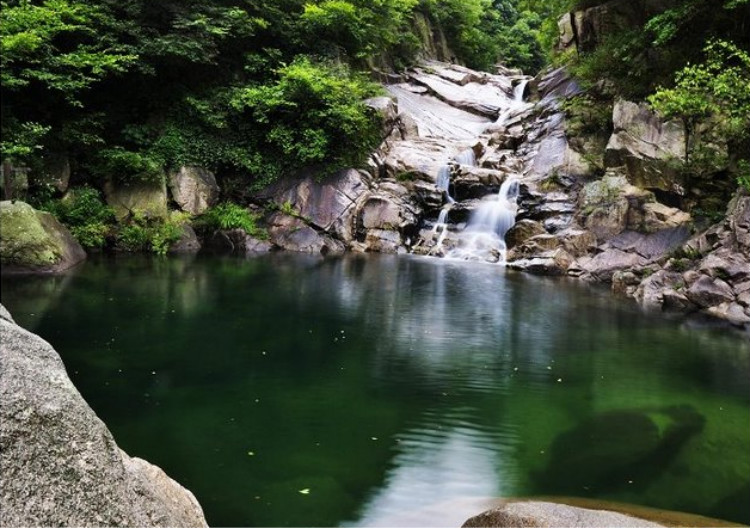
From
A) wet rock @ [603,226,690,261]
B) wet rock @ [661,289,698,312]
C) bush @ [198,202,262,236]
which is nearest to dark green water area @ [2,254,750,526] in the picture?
wet rock @ [661,289,698,312]

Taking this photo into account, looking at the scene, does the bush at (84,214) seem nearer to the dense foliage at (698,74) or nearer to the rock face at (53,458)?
the dense foliage at (698,74)

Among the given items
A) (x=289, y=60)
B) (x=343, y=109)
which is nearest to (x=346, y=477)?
(x=343, y=109)

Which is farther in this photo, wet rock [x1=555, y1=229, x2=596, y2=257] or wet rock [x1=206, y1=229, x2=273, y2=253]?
wet rock [x1=206, y1=229, x2=273, y2=253]

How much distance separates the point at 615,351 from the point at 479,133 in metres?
19.7

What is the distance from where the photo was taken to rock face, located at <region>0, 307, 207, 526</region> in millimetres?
1682

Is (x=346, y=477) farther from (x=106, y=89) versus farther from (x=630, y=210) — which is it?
(x=106, y=89)

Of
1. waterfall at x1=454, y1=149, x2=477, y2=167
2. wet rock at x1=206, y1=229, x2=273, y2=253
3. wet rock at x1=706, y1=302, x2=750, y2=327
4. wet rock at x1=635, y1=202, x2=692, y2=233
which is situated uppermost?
waterfall at x1=454, y1=149, x2=477, y2=167

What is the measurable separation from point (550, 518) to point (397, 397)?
3.32 m

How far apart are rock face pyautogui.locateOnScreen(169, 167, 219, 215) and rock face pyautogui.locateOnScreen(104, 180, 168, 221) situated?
75cm

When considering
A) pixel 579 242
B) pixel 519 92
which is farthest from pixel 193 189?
pixel 519 92

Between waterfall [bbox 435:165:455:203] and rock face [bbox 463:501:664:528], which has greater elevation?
waterfall [bbox 435:165:455:203]

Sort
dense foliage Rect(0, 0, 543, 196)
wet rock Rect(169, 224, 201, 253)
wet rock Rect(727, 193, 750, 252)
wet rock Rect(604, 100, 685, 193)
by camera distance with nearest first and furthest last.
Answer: wet rock Rect(727, 193, 750, 252) < wet rock Rect(604, 100, 685, 193) < dense foliage Rect(0, 0, 543, 196) < wet rock Rect(169, 224, 201, 253)

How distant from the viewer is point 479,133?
1075 inches

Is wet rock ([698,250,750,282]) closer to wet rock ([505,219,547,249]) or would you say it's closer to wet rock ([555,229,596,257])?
wet rock ([555,229,596,257])
